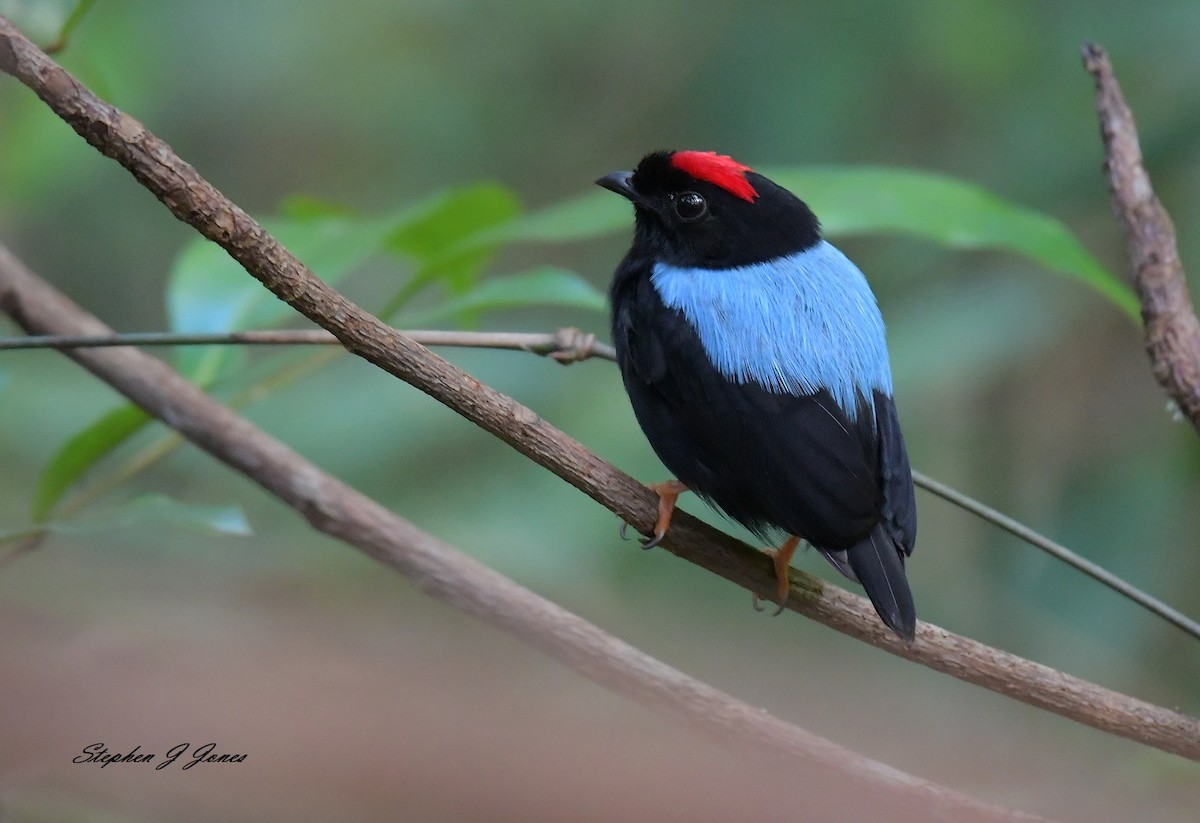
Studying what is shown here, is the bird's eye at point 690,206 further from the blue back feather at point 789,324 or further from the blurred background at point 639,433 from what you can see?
the blurred background at point 639,433

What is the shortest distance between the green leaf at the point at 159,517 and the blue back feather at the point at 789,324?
3.48 feet

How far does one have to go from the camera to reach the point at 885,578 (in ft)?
7.16

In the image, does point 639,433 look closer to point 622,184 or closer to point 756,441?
point 622,184

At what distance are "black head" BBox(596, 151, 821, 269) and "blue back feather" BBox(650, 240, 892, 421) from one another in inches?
2.7

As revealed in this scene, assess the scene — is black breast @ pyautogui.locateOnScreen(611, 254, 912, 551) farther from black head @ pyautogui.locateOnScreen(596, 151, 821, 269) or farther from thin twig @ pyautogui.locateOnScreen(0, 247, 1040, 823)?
thin twig @ pyautogui.locateOnScreen(0, 247, 1040, 823)

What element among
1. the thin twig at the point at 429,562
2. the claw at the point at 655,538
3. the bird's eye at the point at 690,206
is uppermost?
the bird's eye at the point at 690,206

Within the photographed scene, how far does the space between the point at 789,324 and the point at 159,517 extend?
140 cm

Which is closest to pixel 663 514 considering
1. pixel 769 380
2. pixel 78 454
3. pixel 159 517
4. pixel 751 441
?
pixel 751 441

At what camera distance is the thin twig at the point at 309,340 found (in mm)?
2076

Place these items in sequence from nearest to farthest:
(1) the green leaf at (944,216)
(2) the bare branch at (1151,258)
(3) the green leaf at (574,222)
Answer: (2) the bare branch at (1151,258) < (1) the green leaf at (944,216) < (3) the green leaf at (574,222)

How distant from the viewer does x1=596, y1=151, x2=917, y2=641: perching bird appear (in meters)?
2.29

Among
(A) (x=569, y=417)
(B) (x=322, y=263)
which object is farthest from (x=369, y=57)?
(B) (x=322, y=263)

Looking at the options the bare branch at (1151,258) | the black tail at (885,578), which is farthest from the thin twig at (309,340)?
the bare branch at (1151,258)

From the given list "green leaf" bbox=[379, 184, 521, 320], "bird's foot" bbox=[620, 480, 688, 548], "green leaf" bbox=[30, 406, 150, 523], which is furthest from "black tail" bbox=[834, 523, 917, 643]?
"green leaf" bbox=[30, 406, 150, 523]
